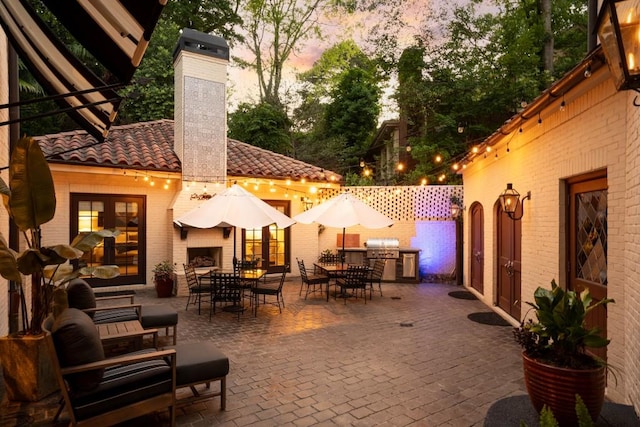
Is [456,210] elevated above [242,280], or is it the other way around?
[456,210]

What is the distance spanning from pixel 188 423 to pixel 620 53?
4.45 meters

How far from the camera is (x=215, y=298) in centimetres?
785

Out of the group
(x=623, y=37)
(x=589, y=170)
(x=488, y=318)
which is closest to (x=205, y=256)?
(x=488, y=318)

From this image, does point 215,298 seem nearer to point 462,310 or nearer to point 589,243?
point 462,310

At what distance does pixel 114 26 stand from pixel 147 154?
808 cm

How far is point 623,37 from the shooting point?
217 centimetres

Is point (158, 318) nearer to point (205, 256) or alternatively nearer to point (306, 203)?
point (205, 256)

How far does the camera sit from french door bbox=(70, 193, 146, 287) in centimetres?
1002

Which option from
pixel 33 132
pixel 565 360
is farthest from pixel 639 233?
pixel 33 132

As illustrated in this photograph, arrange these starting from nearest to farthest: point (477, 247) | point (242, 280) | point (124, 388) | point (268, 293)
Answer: point (124, 388) < point (268, 293) < point (242, 280) < point (477, 247)

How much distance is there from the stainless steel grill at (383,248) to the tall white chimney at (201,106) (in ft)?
16.6

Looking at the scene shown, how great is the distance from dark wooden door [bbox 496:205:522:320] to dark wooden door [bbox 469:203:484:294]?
1381mm

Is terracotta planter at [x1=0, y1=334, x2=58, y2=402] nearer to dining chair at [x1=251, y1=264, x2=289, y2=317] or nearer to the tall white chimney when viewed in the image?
dining chair at [x1=251, y1=264, x2=289, y2=317]

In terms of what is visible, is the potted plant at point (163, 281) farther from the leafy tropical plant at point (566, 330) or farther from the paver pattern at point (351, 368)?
the leafy tropical plant at point (566, 330)
